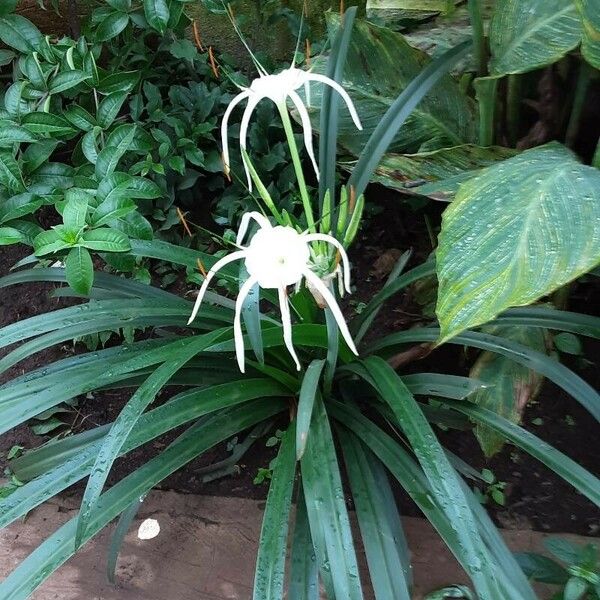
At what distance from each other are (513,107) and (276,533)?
0.97 m

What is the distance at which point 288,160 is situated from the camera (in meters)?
1.80

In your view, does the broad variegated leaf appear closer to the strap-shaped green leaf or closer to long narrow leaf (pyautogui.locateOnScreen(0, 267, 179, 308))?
long narrow leaf (pyautogui.locateOnScreen(0, 267, 179, 308))

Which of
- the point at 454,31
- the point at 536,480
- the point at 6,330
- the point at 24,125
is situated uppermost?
the point at 454,31

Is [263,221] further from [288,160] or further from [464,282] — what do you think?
[288,160]

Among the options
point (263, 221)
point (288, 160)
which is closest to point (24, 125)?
point (288, 160)

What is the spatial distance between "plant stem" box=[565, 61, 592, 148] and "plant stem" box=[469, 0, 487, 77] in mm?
180

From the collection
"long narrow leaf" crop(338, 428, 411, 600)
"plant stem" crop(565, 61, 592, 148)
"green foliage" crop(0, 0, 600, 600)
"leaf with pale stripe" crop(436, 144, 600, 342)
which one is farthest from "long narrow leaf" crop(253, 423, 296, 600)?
"plant stem" crop(565, 61, 592, 148)

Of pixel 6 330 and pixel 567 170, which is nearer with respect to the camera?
pixel 567 170

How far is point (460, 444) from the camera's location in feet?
4.63

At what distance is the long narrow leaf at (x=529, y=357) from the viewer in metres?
1.07

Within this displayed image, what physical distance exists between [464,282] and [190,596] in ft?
2.53

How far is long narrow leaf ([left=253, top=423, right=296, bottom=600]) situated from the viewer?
0.93 m

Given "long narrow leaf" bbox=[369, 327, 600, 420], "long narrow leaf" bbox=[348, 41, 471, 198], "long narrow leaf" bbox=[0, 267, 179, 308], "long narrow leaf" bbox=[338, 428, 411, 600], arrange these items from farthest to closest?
1. "long narrow leaf" bbox=[0, 267, 179, 308]
2. "long narrow leaf" bbox=[348, 41, 471, 198]
3. "long narrow leaf" bbox=[369, 327, 600, 420]
4. "long narrow leaf" bbox=[338, 428, 411, 600]

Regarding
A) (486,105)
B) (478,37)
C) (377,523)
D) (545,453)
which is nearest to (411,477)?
(377,523)
